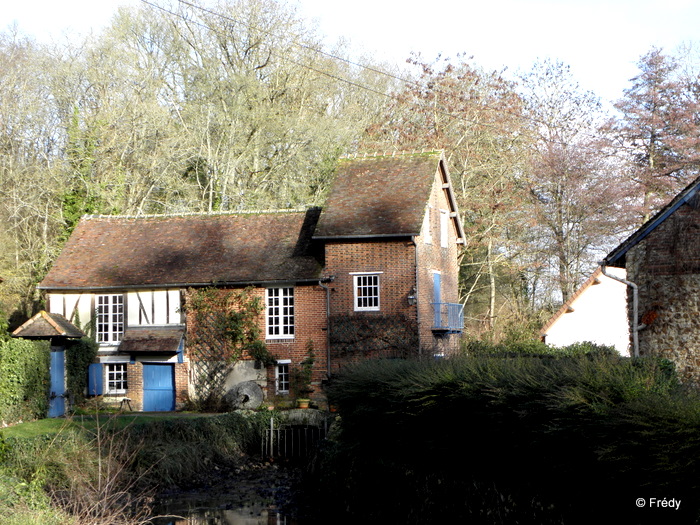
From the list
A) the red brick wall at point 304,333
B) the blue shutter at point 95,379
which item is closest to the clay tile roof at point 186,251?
the red brick wall at point 304,333

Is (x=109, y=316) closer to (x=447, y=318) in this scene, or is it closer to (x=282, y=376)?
(x=282, y=376)

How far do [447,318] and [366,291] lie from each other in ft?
11.4

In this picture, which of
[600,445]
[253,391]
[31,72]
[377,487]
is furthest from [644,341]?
[31,72]

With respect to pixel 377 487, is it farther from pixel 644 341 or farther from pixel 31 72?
pixel 31 72

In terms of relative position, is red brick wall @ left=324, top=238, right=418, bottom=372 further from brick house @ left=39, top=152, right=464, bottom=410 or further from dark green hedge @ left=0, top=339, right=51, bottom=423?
dark green hedge @ left=0, top=339, right=51, bottom=423

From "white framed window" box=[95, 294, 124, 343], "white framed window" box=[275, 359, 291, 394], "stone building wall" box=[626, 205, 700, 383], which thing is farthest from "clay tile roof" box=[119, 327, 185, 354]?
"stone building wall" box=[626, 205, 700, 383]

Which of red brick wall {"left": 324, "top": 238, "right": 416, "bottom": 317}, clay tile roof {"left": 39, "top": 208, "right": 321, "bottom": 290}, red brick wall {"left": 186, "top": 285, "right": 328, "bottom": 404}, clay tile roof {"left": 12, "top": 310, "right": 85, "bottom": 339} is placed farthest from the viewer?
clay tile roof {"left": 39, "top": 208, "right": 321, "bottom": 290}

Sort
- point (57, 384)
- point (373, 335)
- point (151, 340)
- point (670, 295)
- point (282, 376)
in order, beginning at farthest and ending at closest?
point (151, 340) < point (282, 376) < point (373, 335) < point (57, 384) < point (670, 295)

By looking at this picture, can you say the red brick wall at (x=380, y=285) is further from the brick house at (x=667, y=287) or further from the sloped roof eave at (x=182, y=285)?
the brick house at (x=667, y=287)

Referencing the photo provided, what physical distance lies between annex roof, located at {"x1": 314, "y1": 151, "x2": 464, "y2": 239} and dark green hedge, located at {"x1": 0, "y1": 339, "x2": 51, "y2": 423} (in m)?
9.52

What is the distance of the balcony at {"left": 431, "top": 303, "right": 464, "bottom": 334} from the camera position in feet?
92.3

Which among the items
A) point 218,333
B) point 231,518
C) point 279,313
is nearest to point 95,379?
point 218,333

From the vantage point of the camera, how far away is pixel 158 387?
28.5m

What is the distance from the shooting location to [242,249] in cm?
2952
